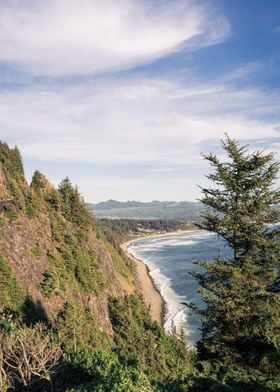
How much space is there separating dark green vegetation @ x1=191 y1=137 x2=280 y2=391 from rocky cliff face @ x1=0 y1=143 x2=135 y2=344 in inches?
1160

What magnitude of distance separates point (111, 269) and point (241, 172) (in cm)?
5172

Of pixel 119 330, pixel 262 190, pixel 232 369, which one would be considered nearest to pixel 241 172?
pixel 262 190

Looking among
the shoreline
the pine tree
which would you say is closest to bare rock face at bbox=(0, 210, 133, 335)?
the shoreline

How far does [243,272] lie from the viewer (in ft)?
62.1

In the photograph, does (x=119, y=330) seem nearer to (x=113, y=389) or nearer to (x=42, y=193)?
(x=42, y=193)

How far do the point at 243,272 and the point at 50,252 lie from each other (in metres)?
39.2

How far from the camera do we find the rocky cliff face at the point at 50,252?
46.3 m

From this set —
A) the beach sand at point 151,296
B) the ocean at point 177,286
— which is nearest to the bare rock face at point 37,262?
the ocean at point 177,286

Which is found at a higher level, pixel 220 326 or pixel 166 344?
pixel 220 326

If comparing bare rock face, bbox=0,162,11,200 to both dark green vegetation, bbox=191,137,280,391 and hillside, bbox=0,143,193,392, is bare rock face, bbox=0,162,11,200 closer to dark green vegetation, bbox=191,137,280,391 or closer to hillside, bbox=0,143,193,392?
hillside, bbox=0,143,193,392

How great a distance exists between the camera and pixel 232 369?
1678 centimetres

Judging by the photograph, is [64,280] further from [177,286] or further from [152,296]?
[177,286]

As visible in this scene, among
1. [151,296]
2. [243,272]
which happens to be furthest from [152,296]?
[243,272]

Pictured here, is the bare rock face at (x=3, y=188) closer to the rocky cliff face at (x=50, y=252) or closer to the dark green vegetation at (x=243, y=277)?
the rocky cliff face at (x=50, y=252)
